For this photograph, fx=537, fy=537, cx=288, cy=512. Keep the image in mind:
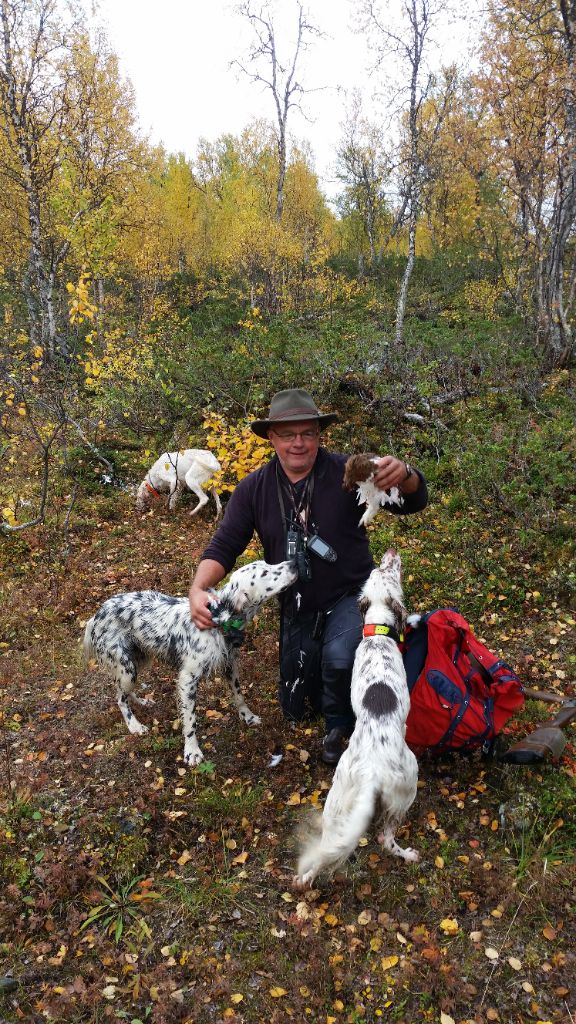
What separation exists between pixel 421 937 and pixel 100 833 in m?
2.05

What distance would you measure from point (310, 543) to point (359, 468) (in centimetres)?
66

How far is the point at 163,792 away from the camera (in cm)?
381

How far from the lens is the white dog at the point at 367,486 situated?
3.52 meters

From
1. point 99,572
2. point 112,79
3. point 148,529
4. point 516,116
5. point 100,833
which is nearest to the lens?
point 100,833

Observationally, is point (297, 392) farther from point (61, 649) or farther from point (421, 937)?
point (61, 649)

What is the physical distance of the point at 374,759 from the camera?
8.96ft

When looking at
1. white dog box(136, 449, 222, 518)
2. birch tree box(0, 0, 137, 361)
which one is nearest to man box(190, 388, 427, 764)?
white dog box(136, 449, 222, 518)

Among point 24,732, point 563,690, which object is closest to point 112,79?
point 24,732

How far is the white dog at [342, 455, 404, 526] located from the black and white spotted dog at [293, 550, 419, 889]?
51cm

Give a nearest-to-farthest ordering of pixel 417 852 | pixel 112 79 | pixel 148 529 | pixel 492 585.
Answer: pixel 417 852, pixel 492 585, pixel 148 529, pixel 112 79

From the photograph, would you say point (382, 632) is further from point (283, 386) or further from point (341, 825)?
point (283, 386)

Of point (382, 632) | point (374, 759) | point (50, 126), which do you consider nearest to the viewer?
point (374, 759)

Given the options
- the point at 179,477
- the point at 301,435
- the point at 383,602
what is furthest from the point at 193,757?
the point at 179,477

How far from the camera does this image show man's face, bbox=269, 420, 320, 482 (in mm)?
3828
